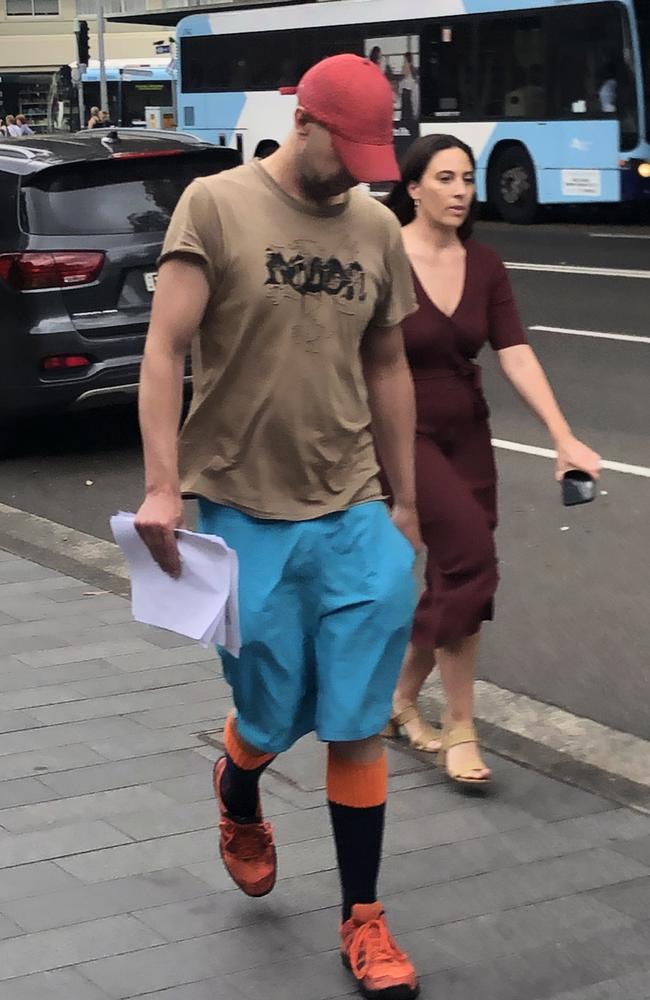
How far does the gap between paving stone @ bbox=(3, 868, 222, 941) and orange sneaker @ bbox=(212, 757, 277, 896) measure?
11cm

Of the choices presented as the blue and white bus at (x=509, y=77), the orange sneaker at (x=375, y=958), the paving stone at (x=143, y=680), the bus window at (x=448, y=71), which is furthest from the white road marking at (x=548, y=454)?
the bus window at (x=448, y=71)

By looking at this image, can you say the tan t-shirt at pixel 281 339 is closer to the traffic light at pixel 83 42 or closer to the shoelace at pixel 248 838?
the shoelace at pixel 248 838

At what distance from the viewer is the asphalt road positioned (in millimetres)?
5742

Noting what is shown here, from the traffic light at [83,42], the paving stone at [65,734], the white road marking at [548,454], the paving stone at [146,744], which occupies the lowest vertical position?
the white road marking at [548,454]

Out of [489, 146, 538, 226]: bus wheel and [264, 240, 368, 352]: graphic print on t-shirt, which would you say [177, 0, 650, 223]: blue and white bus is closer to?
[489, 146, 538, 226]: bus wheel

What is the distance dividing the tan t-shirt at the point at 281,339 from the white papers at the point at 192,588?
0.57 feet

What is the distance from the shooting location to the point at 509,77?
2378 cm

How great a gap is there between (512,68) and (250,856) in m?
21.0

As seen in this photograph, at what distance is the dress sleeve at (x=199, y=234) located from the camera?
129 inches

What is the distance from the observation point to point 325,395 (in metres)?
3.46

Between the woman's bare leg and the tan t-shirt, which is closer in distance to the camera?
the tan t-shirt

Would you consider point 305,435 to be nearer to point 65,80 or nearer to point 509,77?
point 509,77

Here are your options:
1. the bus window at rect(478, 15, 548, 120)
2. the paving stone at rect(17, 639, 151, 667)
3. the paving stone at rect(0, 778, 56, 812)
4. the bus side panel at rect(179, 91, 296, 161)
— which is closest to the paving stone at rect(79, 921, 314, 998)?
the paving stone at rect(0, 778, 56, 812)

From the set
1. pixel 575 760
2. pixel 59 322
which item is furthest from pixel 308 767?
pixel 59 322
